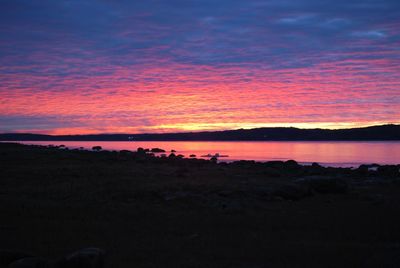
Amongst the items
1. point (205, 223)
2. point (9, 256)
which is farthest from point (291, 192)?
point (9, 256)

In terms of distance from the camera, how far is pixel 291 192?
22.4m

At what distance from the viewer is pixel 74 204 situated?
1902cm

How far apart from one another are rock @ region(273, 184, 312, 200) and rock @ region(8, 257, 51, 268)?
15246 millimetres

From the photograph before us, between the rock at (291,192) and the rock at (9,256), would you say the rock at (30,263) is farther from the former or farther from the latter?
the rock at (291,192)

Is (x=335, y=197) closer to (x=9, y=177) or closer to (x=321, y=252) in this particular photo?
(x=321, y=252)

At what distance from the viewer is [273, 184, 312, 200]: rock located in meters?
22.2

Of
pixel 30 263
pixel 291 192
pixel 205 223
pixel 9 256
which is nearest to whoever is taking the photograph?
pixel 30 263

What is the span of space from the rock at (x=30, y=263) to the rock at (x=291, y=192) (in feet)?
50.0

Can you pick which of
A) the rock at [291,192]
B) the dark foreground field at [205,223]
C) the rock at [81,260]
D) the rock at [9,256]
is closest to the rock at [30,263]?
the rock at [81,260]

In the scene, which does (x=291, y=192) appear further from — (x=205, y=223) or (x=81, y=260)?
(x=81, y=260)

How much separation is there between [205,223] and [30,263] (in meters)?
7.87

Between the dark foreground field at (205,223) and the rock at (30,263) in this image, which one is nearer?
the rock at (30,263)

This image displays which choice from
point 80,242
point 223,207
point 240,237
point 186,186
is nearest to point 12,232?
point 80,242

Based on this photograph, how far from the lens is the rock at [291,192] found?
22234mm
